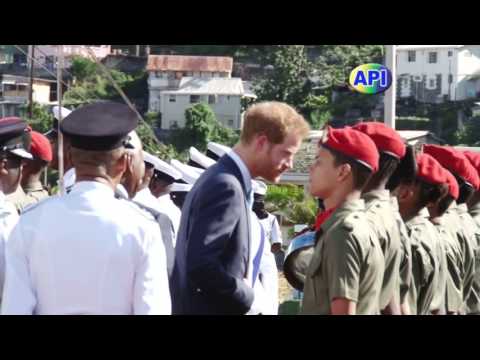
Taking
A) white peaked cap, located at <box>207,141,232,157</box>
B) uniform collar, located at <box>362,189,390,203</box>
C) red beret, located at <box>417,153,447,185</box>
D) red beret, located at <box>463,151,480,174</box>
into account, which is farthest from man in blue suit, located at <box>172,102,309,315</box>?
white peaked cap, located at <box>207,141,232,157</box>

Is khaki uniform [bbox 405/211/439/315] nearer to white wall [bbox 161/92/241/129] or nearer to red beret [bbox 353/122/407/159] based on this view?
red beret [bbox 353/122/407/159]

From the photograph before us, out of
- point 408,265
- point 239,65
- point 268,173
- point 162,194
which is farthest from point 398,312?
point 239,65

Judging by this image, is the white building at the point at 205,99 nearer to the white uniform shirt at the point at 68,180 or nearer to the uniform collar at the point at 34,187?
the uniform collar at the point at 34,187

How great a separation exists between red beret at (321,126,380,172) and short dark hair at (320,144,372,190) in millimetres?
13

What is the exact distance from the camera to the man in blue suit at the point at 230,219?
4238 mm

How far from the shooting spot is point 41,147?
6605mm

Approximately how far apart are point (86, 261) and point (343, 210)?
118 centimetres

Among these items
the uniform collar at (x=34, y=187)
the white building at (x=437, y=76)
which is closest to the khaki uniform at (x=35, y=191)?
the uniform collar at (x=34, y=187)

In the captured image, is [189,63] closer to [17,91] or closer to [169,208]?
[17,91]

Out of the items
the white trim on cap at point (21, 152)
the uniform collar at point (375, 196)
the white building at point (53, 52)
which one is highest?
the white building at point (53, 52)

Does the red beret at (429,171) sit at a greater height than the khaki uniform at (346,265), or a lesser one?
greater

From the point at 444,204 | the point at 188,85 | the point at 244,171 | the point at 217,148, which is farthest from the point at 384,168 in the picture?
the point at 188,85

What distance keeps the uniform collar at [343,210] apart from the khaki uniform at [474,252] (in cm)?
198
